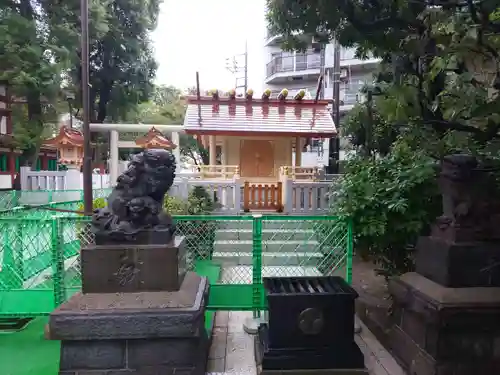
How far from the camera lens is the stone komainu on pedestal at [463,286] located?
3.16 meters

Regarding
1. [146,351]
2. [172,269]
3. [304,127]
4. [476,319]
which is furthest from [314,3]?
[304,127]

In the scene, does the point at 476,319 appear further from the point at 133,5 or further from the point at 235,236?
the point at 133,5

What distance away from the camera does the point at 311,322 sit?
3506mm

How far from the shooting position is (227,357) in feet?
12.8

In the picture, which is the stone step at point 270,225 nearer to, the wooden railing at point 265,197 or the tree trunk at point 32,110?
the wooden railing at point 265,197

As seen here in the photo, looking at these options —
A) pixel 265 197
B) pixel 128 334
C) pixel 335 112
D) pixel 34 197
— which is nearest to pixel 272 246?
pixel 265 197

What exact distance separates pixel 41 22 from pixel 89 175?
40.9 ft

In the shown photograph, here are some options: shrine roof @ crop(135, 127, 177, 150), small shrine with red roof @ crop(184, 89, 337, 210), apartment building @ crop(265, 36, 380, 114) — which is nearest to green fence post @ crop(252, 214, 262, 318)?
small shrine with red roof @ crop(184, 89, 337, 210)

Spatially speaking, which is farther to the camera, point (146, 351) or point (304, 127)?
point (304, 127)

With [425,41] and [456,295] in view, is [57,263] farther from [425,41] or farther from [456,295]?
[425,41]

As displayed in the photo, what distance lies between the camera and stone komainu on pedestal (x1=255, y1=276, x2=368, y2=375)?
136 inches

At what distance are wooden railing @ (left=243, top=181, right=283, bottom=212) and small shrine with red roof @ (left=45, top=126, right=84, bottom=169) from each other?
7870mm

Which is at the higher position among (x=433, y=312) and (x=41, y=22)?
(x=41, y=22)

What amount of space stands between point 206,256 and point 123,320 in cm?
338
